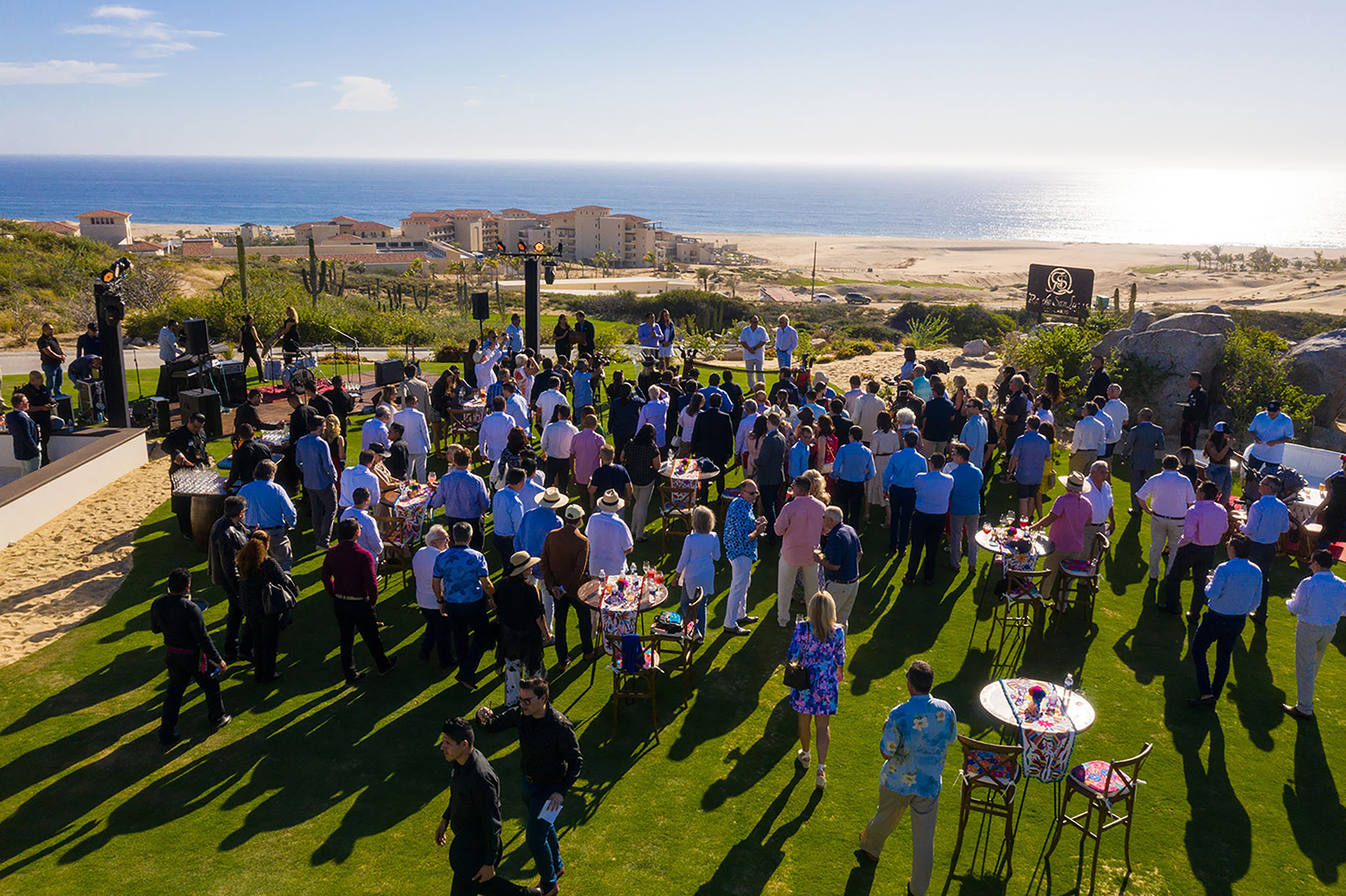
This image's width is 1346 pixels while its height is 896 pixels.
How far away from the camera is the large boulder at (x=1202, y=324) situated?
623 inches

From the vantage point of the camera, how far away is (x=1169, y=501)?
28.5ft

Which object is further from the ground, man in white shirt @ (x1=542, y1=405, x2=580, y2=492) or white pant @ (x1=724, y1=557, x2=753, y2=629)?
man in white shirt @ (x1=542, y1=405, x2=580, y2=492)

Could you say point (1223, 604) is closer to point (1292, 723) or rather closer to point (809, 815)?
point (1292, 723)

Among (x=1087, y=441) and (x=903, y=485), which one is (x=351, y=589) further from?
(x=1087, y=441)

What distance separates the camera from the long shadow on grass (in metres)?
5.00

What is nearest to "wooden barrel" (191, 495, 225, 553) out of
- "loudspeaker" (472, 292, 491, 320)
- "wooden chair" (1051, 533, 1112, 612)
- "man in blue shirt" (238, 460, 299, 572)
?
"man in blue shirt" (238, 460, 299, 572)

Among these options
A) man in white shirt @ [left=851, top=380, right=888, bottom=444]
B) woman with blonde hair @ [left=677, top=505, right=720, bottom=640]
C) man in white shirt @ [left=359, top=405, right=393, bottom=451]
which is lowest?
woman with blonde hair @ [left=677, top=505, right=720, bottom=640]

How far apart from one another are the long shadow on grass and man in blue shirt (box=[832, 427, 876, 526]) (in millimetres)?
4055

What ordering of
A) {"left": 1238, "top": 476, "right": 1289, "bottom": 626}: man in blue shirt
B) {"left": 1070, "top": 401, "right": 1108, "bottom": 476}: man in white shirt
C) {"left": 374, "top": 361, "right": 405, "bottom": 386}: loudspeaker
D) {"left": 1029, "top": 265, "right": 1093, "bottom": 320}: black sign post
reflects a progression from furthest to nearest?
1. {"left": 1029, "top": 265, "right": 1093, "bottom": 320}: black sign post
2. {"left": 374, "top": 361, "right": 405, "bottom": 386}: loudspeaker
3. {"left": 1070, "top": 401, "right": 1108, "bottom": 476}: man in white shirt
4. {"left": 1238, "top": 476, "right": 1289, "bottom": 626}: man in blue shirt

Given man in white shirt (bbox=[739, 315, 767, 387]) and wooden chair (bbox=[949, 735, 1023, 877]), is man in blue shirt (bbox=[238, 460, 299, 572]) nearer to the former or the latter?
wooden chair (bbox=[949, 735, 1023, 877])

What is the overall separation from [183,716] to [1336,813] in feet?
28.4

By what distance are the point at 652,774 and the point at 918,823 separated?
1983 millimetres

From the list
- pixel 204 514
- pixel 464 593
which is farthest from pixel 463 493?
pixel 204 514

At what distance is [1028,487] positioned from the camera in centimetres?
1015
